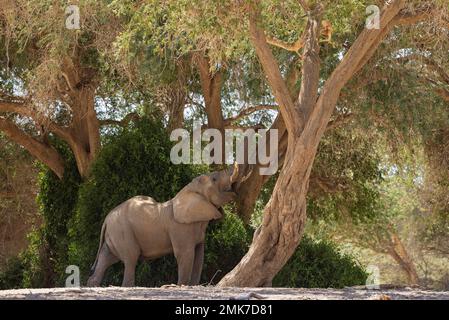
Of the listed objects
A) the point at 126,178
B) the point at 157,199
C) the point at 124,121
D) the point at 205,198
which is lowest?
the point at 205,198

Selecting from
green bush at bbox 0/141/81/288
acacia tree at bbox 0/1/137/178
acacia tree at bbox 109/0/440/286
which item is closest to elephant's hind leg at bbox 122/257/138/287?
acacia tree at bbox 109/0/440/286

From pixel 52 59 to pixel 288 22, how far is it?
160 inches

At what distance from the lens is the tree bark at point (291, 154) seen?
1170 cm

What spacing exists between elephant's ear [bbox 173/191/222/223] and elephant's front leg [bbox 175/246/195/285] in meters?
0.46

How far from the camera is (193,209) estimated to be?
13438 millimetres

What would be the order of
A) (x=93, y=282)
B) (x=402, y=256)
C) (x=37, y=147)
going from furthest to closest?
1. (x=402, y=256)
2. (x=37, y=147)
3. (x=93, y=282)

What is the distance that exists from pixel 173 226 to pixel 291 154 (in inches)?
103

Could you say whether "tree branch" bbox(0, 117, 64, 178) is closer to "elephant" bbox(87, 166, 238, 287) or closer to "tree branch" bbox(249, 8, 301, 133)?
"elephant" bbox(87, 166, 238, 287)

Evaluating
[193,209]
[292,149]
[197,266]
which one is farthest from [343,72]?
[197,266]

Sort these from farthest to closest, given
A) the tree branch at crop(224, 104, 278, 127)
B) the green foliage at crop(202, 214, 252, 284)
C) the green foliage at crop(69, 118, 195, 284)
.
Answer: the tree branch at crop(224, 104, 278, 127) < the green foliage at crop(69, 118, 195, 284) < the green foliage at crop(202, 214, 252, 284)

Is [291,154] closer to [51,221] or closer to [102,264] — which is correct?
[102,264]

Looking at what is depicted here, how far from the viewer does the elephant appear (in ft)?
44.2

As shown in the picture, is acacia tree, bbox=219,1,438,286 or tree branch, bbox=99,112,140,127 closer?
acacia tree, bbox=219,1,438,286
